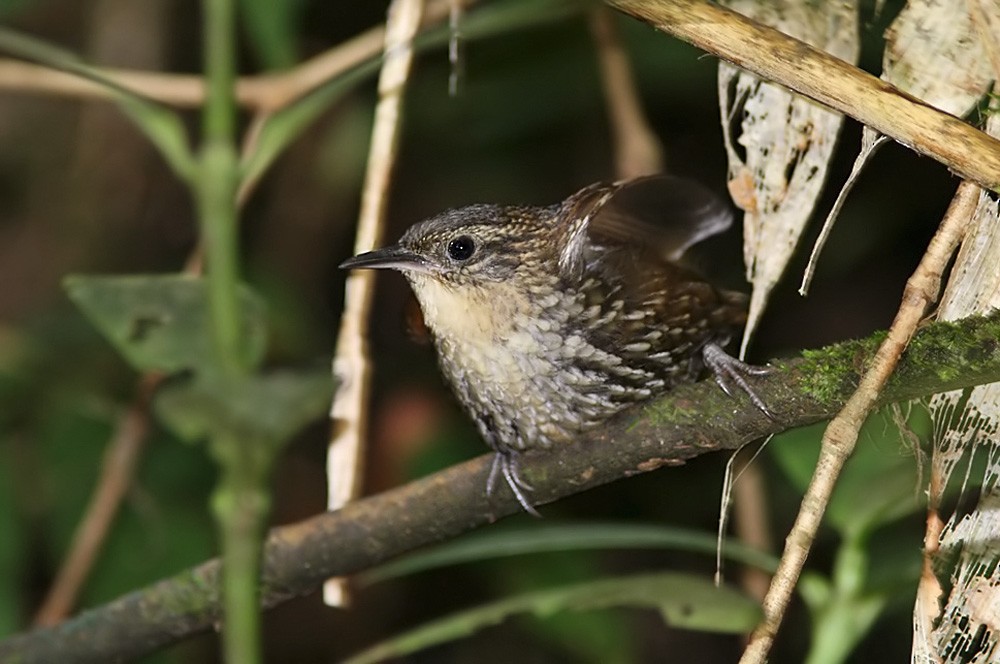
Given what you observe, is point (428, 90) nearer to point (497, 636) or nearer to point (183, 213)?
point (183, 213)

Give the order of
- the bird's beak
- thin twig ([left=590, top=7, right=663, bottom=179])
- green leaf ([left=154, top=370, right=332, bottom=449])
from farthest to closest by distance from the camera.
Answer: thin twig ([left=590, top=7, right=663, bottom=179]) → the bird's beak → green leaf ([left=154, top=370, right=332, bottom=449])

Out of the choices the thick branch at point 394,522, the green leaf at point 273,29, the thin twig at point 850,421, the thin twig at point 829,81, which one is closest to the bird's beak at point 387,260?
the thick branch at point 394,522

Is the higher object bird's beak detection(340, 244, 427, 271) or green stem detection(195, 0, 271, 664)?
bird's beak detection(340, 244, 427, 271)

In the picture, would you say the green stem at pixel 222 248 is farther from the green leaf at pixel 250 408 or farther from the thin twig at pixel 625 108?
the thin twig at pixel 625 108

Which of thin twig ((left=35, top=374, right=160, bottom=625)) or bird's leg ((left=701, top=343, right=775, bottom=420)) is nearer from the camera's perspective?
bird's leg ((left=701, top=343, right=775, bottom=420))

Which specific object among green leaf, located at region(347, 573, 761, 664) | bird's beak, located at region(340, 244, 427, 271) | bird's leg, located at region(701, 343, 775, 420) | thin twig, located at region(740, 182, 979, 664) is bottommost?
thin twig, located at region(740, 182, 979, 664)

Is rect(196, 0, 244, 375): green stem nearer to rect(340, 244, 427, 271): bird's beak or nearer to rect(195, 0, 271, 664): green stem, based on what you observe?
rect(195, 0, 271, 664): green stem

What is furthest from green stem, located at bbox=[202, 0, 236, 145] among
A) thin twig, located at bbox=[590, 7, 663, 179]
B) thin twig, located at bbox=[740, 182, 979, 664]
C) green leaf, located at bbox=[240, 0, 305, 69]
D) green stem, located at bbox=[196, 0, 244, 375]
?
thin twig, located at bbox=[590, 7, 663, 179]

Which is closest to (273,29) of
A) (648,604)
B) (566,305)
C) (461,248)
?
(461,248)
